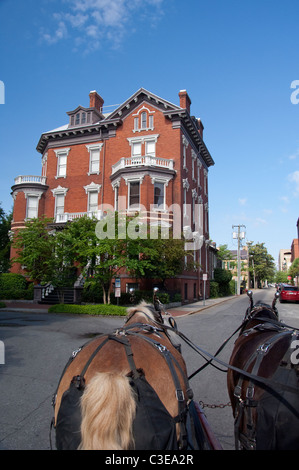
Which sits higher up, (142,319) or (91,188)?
(91,188)

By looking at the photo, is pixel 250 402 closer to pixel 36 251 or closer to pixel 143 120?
pixel 36 251

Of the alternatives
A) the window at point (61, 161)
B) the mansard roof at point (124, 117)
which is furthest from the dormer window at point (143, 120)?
the window at point (61, 161)

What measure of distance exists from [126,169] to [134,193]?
2.08m

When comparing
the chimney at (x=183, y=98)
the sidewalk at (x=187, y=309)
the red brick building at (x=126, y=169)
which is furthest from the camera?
the chimney at (x=183, y=98)

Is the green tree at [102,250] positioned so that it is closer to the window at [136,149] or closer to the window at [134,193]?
the window at [134,193]

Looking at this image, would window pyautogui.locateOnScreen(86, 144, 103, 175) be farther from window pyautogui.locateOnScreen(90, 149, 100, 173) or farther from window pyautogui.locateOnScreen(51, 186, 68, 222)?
window pyautogui.locateOnScreen(51, 186, 68, 222)

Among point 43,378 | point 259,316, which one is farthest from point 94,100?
point 259,316

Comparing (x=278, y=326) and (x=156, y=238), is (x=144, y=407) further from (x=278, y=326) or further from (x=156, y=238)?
(x=156, y=238)

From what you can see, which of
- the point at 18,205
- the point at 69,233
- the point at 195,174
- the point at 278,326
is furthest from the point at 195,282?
the point at 278,326

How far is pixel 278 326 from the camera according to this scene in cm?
335

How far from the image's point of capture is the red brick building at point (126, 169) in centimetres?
2630

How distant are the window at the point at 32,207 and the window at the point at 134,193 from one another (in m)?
10.5

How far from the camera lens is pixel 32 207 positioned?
30.9 meters

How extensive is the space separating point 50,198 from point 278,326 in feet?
98.8
